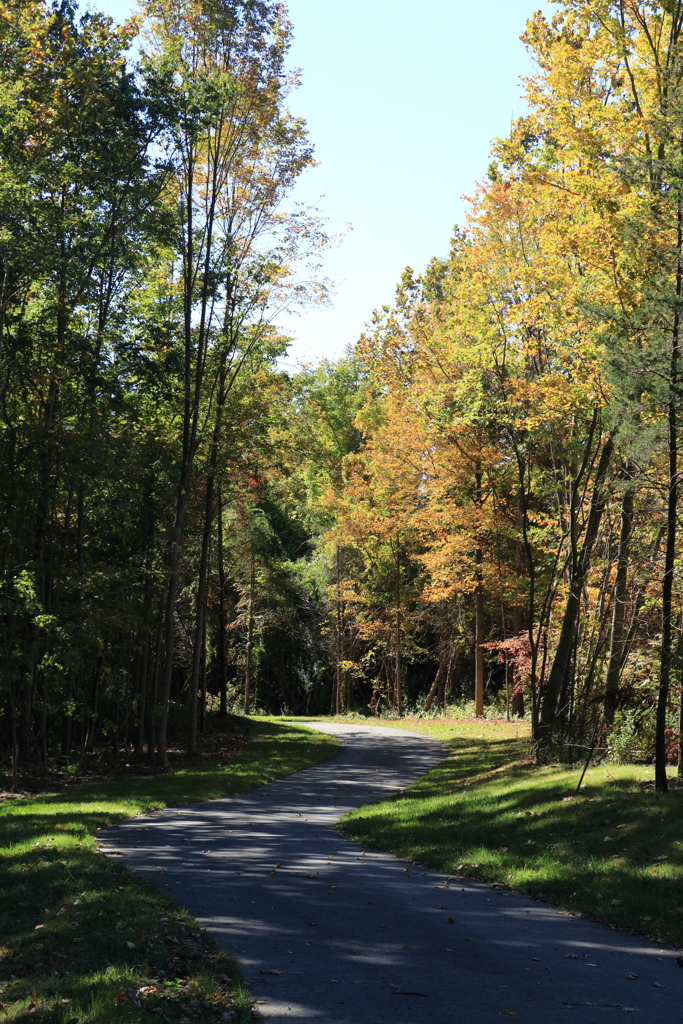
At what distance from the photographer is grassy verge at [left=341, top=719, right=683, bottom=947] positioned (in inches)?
308

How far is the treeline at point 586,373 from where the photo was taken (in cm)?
1098

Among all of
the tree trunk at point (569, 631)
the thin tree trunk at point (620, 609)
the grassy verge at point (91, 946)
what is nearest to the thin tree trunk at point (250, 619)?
the tree trunk at point (569, 631)

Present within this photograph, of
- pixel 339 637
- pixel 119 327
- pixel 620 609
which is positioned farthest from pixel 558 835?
pixel 339 637

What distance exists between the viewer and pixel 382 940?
6.56 meters

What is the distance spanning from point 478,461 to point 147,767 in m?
12.6

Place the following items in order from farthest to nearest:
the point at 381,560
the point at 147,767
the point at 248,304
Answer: the point at 381,560 → the point at 248,304 → the point at 147,767

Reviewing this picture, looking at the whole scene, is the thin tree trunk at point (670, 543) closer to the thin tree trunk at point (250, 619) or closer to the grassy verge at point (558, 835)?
the grassy verge at point (558, 835)

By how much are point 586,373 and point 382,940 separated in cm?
1007

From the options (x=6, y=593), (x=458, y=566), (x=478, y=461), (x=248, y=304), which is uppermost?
(x=248, y=304)

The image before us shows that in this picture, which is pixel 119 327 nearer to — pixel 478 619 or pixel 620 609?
pixel 620 609

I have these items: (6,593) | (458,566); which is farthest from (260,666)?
(6,593)

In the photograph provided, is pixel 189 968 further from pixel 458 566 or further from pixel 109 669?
pixel 458 566

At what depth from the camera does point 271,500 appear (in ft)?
121

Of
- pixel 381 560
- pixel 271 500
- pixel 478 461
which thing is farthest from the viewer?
pixel 271 500
